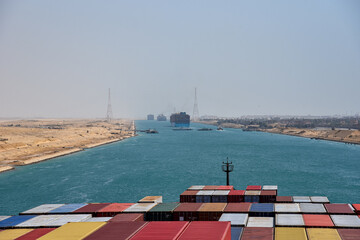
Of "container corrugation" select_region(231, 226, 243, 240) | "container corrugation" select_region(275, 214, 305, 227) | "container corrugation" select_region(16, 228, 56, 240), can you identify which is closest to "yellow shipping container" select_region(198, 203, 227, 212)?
"container corrugation" select_region(275, 214, 305, 227)

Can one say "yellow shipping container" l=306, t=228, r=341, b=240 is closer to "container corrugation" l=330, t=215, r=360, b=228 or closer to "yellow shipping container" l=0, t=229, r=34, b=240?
"container corrugation" l=330, t=215, r=360, b=228

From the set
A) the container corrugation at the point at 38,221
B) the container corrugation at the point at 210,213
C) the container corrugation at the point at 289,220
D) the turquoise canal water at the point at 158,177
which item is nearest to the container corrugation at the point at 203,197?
the container corrugation at the point at 210,213

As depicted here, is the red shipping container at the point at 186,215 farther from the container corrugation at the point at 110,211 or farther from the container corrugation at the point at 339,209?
the container corrugation at the point at 339,209

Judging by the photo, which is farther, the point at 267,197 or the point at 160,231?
the point at 267,197

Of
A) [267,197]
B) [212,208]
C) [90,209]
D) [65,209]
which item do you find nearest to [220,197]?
[267,197]

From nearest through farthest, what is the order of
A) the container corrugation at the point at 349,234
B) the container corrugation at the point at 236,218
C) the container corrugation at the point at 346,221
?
the container corrugation at the point at 349,234
the container corrugation at the point at 346,221
the container corrugation at the point at 236,218

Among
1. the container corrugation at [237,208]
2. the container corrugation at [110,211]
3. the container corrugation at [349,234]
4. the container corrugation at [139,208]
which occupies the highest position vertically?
the container corrugation at [349,234]

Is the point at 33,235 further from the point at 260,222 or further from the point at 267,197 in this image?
the point at 267,197
